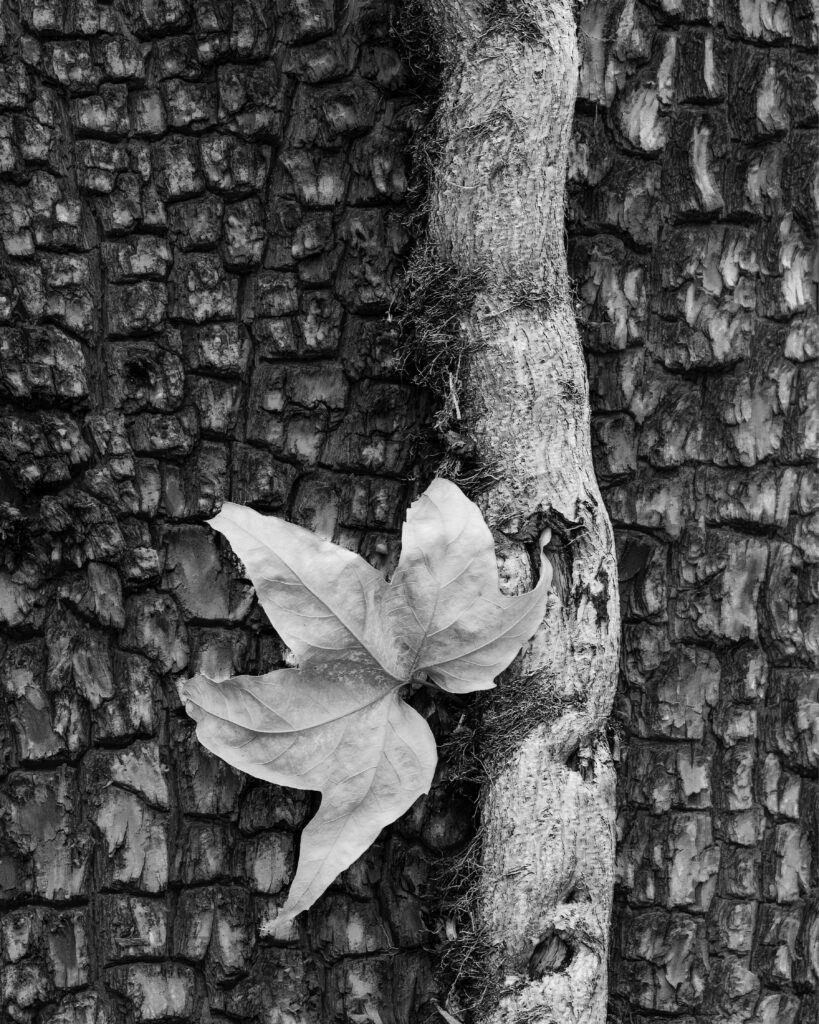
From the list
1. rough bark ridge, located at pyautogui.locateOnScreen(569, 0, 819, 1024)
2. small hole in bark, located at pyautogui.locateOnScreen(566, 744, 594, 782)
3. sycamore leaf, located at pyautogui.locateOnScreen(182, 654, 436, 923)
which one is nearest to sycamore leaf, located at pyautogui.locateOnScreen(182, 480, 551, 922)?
sycamore leaf, located at pyautogui.locateOnScreen(182, 654, 436, 923)

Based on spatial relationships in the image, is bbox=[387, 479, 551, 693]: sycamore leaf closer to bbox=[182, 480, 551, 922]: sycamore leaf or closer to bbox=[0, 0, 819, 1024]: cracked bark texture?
bbox=[182, 480, 551, 922]: sycamore leaf

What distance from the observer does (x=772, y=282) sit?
1.16 metres

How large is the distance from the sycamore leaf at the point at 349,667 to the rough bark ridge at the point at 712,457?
26cm

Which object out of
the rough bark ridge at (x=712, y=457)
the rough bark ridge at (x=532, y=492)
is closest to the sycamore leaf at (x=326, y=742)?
the rough bark ridge at (x=532, y=492)

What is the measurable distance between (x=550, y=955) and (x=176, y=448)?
680mm

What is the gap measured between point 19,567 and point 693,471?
0.79 m

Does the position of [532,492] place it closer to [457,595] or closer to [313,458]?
[457,595]

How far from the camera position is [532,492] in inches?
39.9

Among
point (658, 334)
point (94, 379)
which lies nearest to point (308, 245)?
point (94, 379)

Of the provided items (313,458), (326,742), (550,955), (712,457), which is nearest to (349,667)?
(326,742)

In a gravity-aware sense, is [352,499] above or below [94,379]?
below

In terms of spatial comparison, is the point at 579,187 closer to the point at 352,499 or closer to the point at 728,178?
the point at 728,178

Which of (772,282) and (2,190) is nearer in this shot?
(2,190)

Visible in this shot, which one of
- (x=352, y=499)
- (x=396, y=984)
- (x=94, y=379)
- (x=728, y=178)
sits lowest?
(x=396, y=984)
